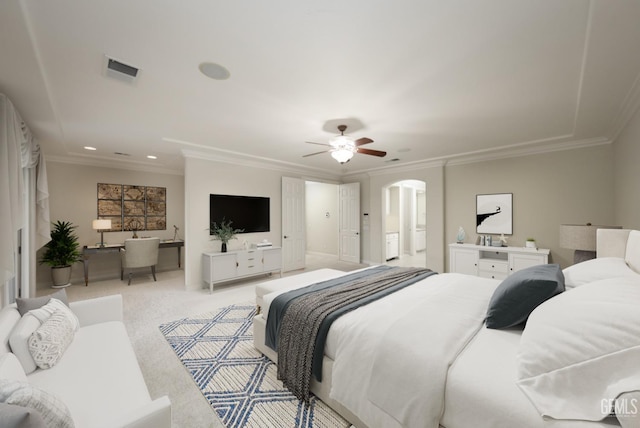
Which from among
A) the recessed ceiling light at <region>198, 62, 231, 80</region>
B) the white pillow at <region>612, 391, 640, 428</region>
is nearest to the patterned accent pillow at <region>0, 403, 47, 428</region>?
the white pillow at <region>612, 391, 640, 428</region>

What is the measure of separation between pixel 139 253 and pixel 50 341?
3688 mm

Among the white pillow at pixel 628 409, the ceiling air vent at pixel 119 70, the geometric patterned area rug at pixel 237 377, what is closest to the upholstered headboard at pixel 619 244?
the white pillow at pixel 628 409

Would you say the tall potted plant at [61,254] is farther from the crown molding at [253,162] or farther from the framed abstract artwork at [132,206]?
the crown molding at [253,162]

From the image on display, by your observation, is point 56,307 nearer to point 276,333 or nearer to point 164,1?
point 276,333

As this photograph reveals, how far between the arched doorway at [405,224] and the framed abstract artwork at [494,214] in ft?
7.48

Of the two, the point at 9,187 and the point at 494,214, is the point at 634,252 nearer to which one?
the point at 494,214

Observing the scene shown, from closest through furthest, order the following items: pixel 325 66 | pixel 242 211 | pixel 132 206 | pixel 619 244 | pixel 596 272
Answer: pixel 596 272, pixel 325 66, pixel 619 244, pixel 242 211, pixel 132 206

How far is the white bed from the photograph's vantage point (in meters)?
0.95

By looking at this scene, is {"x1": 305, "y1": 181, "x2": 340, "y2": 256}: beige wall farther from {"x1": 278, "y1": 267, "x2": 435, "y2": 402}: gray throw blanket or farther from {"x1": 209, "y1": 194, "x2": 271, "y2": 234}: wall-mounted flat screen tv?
{"x1": 278, "y1": 267, "x2": 435, "y2": 402}: gray throw blanket

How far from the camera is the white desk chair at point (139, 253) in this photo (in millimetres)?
4707

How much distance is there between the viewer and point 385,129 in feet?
11.4

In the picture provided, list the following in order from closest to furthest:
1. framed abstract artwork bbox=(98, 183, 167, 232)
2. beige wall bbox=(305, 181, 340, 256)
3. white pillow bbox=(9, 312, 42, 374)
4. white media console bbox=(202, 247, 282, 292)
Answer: white pillow bbox=(9, 312, 42, 374) < white media console bbox=(202, 247, 282, 292) < framed abstract artwork bbox=(98, 183, 167, 232) < beige wall bbox=(305, 181, 340, 256)

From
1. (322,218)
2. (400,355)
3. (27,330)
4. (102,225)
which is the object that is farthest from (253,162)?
(400,355)

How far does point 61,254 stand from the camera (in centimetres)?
452
